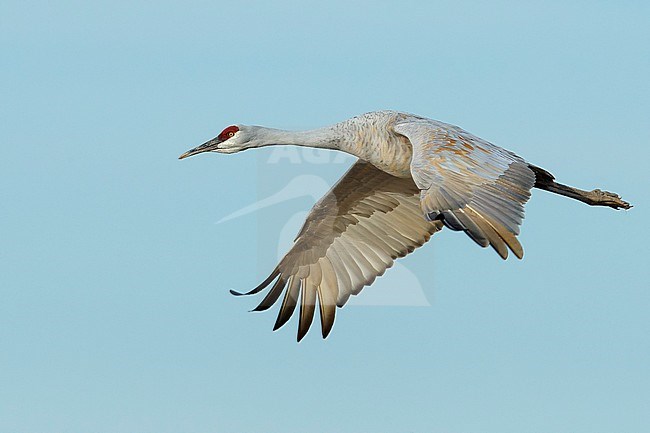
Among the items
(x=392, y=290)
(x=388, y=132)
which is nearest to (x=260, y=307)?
(x=392, y=290)

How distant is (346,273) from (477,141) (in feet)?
9.93

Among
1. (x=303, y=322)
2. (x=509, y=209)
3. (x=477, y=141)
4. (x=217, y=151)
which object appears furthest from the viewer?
(x=303, y=322)

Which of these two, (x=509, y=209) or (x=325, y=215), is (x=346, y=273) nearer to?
(x=325, y=215)

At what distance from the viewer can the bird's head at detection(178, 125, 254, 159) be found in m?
15.1

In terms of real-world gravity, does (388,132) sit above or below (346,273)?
above

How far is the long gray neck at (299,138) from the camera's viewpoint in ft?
48.7

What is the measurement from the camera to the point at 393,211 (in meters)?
16.5

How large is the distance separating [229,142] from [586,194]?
4.34m

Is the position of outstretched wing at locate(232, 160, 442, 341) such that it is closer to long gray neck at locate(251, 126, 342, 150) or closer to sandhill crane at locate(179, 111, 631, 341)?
sandhill crane at locate(179, 111, 631, 341)

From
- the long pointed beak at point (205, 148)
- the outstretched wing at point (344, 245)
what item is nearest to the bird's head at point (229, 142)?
the long pointed beak at point (205, 148)

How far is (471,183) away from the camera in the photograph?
41.9ft

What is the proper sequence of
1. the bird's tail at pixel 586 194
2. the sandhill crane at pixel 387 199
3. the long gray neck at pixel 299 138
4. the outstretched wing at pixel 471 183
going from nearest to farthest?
the outstretched wing at pixel 471 183
the sandhill crane at pixel 387 199
the long gray neck at pixel 299 138
the bird's tail at pixel 586 194

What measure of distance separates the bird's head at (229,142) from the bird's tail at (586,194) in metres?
3.34

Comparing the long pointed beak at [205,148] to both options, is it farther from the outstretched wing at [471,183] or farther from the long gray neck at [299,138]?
the outstretched wing at [471,183]
